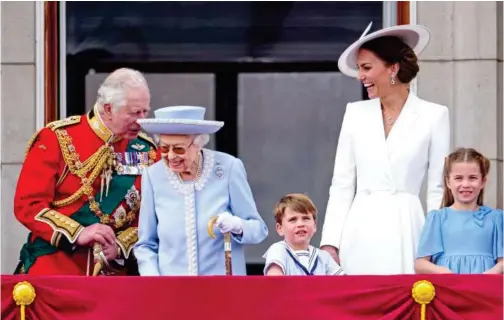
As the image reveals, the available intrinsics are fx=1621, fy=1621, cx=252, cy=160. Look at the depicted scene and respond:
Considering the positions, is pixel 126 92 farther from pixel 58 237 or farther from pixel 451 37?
pixel 451 37

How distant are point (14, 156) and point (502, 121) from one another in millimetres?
2433

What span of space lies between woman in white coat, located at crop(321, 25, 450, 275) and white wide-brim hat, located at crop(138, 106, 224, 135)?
62 cm

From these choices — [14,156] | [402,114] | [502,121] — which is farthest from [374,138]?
[14,156]

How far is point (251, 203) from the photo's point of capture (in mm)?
6375

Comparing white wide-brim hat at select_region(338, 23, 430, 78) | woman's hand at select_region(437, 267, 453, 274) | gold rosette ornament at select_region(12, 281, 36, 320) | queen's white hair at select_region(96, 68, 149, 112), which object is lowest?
gold rosette ornament at select_region(12, 281, 36, 320)

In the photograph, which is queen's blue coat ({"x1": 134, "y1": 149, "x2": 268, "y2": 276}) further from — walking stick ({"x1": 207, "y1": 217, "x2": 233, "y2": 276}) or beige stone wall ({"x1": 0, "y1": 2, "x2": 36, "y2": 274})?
beige stone wall ({"x1": 0, "y1": 2, "x2": 36, "y2": 274})

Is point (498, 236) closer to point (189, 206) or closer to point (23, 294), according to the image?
point (189, 206)

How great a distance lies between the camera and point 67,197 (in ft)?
21.8

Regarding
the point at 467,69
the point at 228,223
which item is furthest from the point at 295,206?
the point at 467,69

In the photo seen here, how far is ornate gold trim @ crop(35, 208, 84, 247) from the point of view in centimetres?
652

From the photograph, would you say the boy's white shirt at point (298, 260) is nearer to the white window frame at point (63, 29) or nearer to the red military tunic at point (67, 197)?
the red military tunic at point (67, 197)

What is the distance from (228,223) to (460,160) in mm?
919

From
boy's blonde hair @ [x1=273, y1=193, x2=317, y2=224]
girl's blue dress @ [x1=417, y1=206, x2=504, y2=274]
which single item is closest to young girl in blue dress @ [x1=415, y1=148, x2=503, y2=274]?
girl's blue dress @ [x1=417, y1=206, x2=504, y2=274]

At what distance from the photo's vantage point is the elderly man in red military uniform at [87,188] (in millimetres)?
6543
